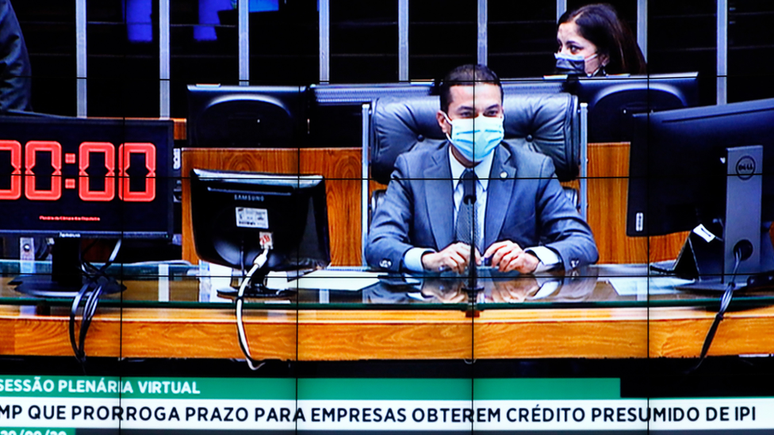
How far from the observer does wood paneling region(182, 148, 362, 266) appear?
3420 millimetres

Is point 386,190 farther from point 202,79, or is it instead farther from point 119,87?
point 119,87

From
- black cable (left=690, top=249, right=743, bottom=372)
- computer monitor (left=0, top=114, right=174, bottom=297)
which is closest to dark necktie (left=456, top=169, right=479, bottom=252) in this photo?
black cable (left=690, top=249, right=743, bottom=372)

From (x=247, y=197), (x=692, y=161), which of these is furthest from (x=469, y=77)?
(x=247, y=197)

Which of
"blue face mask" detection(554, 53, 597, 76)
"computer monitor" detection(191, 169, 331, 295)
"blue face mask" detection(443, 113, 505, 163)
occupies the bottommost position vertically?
"computer monitor" detection(191, 169, 331, 295)

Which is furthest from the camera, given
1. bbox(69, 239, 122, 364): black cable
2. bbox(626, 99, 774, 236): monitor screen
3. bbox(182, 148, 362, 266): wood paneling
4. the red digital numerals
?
bbox(182, 148, 362, 266): wood paneling

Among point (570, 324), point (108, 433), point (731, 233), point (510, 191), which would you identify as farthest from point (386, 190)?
point (108, 433)

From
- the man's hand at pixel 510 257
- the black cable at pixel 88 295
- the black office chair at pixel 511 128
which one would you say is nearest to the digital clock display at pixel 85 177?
the black cable at pixel 88 295

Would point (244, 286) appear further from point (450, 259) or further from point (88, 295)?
point (450, 259)

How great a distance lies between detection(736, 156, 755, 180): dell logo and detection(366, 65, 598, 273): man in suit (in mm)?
645

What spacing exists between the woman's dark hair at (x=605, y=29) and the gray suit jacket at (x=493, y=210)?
61 centimetres

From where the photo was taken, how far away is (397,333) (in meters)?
3.15

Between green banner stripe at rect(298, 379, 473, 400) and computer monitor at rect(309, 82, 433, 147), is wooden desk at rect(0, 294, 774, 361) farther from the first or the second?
computer monitor at rect(309, 82, 433, 147)

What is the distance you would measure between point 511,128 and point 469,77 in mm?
303

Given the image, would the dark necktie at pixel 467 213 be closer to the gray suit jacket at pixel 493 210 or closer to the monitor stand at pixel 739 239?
the gray suit jacket at pixel 493 210
